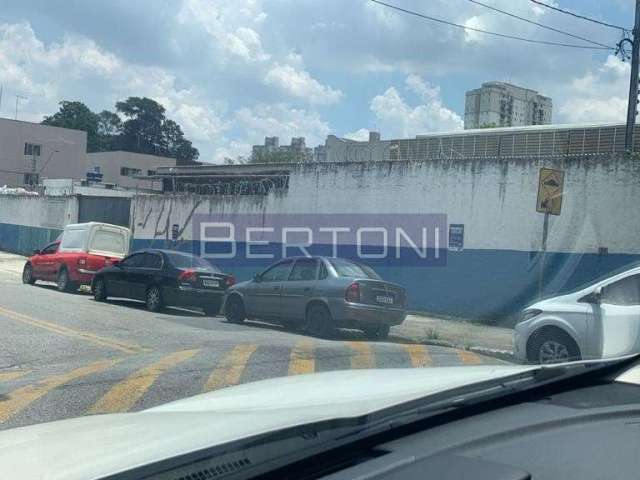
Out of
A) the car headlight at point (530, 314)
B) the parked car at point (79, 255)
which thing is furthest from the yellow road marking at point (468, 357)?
the parked car at point (79, 255)

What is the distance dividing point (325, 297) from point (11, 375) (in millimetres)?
5901

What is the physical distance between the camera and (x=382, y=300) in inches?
514

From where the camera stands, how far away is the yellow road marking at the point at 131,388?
21.7 ft

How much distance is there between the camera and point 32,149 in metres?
59.3

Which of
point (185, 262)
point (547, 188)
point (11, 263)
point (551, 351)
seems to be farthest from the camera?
point (11, 263)

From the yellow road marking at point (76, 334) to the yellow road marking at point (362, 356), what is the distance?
2889 millimetres

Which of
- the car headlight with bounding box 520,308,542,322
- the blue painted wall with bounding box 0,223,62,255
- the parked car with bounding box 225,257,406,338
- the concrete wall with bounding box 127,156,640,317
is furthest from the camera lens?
the blue painted wall with bounding box 0,223,62,255

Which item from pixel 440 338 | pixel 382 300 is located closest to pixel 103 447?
pixel 382 300

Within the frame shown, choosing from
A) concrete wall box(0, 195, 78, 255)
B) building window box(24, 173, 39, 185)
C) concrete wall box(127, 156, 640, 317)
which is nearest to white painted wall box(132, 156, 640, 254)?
concrete wall box(127, 156, 640, 317)

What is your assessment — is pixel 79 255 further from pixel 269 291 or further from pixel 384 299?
pixel 384 299

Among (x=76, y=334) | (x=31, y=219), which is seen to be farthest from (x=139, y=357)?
(x=31, y=219)

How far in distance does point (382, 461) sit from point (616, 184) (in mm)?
15035

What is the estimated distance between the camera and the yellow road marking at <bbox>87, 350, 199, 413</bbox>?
21.7ft

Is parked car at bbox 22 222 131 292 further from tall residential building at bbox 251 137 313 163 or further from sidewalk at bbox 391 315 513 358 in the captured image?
tall residential building at bbox 251 137 313 163
